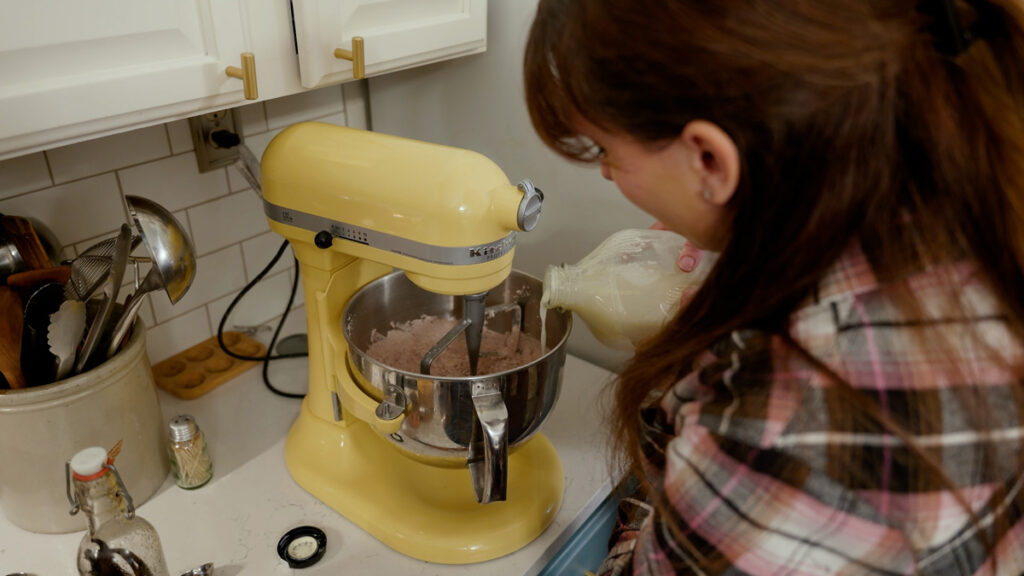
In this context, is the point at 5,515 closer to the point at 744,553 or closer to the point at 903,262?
the point at 744,553

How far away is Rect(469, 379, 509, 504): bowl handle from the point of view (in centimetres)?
69

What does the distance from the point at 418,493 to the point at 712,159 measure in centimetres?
56

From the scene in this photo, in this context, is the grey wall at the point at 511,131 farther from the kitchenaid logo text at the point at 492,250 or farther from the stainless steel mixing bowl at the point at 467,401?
the kitchenaid logo text at the point at 492,250

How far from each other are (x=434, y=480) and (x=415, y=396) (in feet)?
0.61

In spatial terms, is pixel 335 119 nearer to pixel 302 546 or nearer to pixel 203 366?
pixel 203 366

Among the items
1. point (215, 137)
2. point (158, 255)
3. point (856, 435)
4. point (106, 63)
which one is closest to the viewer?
point (856, 435)

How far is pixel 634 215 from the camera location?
109 centimetres

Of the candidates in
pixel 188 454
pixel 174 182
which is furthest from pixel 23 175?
pixel 188 454

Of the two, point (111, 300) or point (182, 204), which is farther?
point (182, 204)

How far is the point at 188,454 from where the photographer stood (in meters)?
0.87

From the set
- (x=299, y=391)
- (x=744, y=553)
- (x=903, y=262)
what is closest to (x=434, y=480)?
(x=299, y=391)

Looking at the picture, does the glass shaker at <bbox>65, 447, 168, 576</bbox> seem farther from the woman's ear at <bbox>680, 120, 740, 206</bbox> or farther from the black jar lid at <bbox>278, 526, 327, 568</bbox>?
the woman's ear at <bbox>680, 120, 740, 206</bbox>

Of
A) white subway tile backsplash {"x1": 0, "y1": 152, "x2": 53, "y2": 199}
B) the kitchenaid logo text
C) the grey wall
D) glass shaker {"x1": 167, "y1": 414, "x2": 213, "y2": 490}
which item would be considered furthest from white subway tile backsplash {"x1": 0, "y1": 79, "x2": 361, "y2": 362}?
the kitchenaid logo text

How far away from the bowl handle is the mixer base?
103mm
